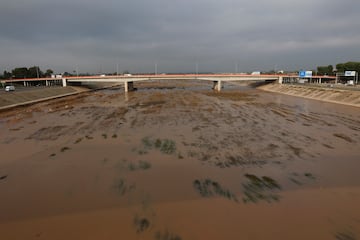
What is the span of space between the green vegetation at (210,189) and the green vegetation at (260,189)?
593 millimetres

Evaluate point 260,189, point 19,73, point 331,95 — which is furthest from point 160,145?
point 19,73

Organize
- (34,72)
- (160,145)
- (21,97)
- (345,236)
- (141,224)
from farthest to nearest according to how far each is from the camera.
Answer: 1. (34,72)
2. (21,97)
3. (160,145)
4. (141,224)
5. (345,236)

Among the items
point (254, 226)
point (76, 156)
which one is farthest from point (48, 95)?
point (254, 226)

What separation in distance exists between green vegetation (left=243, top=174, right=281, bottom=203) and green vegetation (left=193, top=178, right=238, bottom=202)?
59 centimetres

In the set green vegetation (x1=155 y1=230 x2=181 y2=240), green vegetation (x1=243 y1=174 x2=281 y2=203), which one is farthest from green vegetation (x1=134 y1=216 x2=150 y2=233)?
green vegetation (x1=243 y1=174 x2=281 y2=203)

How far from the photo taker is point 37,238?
599 cm

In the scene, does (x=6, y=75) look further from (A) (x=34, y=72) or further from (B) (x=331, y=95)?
(B) (x=331, y=95)

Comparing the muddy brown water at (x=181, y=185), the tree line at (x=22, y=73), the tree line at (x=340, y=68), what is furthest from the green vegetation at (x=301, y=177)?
the tree line at (x=22, y=73)

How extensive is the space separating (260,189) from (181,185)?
3.02 metres

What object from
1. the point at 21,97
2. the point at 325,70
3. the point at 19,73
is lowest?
the point at 21,97

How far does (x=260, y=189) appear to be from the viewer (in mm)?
8516

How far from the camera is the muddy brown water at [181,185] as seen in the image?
6391mm

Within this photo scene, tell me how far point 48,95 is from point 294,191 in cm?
5130

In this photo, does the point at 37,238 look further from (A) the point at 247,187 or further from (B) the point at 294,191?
(B) the point at 294,191
